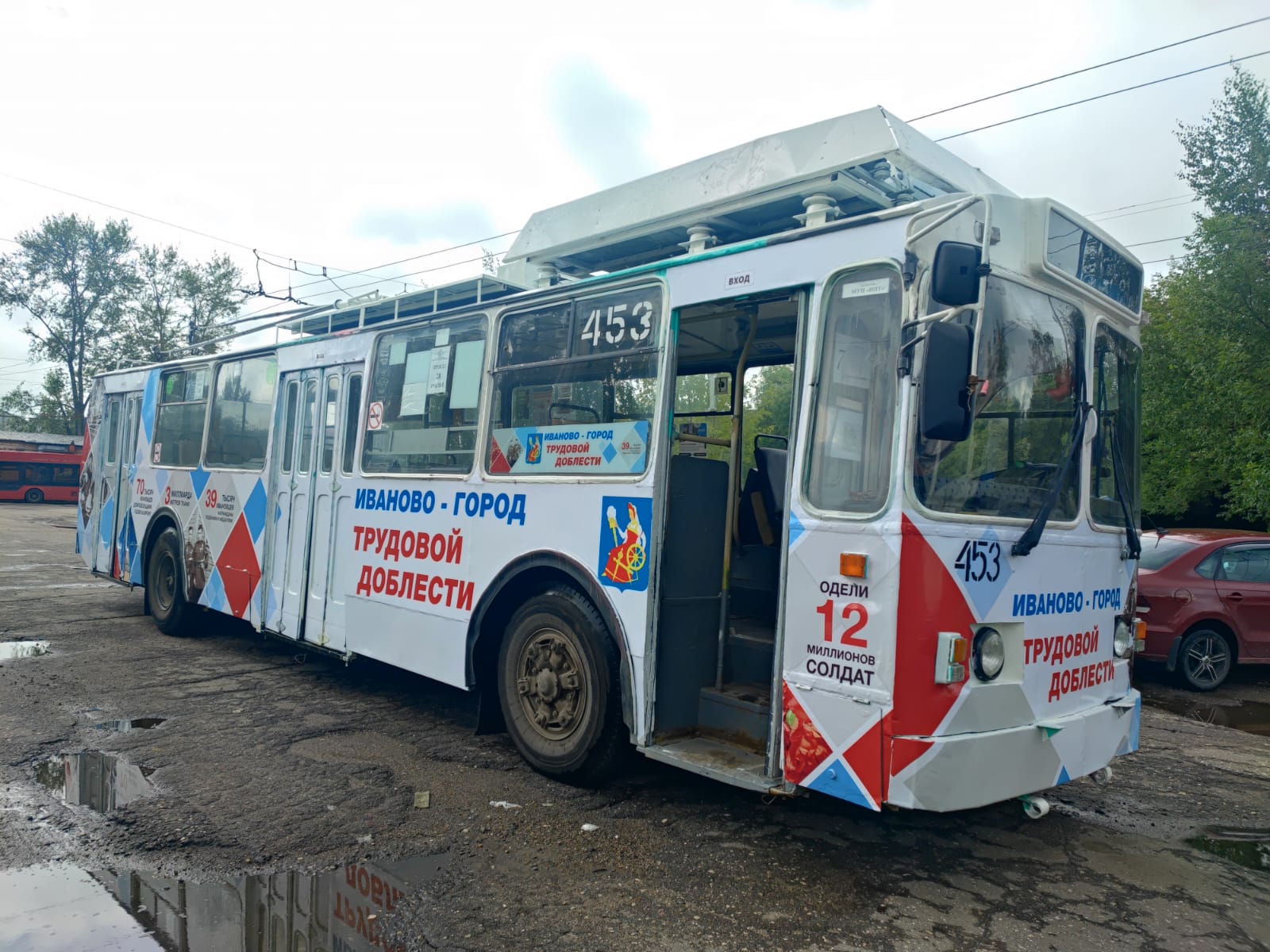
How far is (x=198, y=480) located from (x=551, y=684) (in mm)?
5563

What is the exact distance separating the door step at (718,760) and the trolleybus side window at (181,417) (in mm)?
6589

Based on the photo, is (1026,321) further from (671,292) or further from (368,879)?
(368,879)

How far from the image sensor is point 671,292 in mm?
4797

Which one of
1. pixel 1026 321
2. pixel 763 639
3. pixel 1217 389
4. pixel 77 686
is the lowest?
pixel 77 686

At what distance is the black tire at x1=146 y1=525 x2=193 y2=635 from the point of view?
9266 millimetres

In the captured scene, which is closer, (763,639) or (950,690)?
(950,690)

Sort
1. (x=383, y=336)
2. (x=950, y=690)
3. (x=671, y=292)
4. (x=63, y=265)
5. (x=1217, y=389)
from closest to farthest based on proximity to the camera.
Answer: (x=950, y=690)
(x=671, y=292)
(x=383, y=336)
(x=1217, y=389)
(x=63, y=265)

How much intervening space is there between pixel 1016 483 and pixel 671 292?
1938mm

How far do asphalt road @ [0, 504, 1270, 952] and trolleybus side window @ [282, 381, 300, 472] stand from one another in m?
2.15

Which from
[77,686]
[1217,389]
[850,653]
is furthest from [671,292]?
[1217,389]

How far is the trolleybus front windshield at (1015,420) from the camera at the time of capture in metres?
3.79

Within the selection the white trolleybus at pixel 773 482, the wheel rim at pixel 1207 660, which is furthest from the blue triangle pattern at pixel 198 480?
the wheel rim at pixel 1207 660

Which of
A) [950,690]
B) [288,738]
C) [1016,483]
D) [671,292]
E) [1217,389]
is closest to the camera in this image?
[950,690]

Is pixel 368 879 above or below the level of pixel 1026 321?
below
